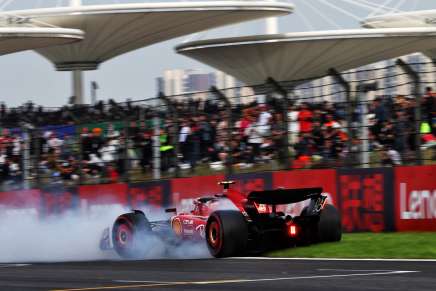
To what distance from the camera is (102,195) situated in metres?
20.6

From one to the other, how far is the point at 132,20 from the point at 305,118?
27490 millimetres

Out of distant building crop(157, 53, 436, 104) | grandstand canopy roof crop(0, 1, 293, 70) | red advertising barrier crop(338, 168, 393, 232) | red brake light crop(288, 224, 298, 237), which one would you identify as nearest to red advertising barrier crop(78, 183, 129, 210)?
distant building crop(157, 53, 436, 104)

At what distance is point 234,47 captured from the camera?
45.5m

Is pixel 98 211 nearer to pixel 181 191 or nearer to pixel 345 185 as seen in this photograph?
pixel 181 191

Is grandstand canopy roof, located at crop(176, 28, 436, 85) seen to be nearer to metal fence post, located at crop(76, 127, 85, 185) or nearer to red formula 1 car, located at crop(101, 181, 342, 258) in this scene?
metal fence post, located at crop(76, 127, 85, 185)

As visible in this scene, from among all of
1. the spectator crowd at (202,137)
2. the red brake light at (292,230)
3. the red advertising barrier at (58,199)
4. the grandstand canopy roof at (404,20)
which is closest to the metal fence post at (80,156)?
the spectator crowd at (202,137)

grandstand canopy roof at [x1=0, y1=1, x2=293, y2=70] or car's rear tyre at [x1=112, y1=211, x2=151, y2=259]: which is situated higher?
grandstand canopy roof at [x1=0, y1=1, x2=293, y2=70]

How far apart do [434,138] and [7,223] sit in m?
8.85

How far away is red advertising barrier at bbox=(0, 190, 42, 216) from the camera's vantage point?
72.4ft

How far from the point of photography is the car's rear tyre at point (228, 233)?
13.4 m

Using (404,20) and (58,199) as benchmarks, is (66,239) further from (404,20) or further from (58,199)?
(404,20)

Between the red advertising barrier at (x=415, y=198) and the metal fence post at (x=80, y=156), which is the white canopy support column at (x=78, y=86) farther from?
the red advertising barrier at (x=415, y=198)

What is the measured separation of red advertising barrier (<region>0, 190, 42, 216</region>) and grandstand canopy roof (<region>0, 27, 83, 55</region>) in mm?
17849

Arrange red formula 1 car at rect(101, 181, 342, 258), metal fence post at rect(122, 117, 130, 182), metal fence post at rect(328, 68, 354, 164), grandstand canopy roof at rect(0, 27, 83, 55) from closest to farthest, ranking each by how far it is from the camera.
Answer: red formula 1 car at rect(101, 181, 342, 258) < metal fence post at rect(328, 68, 354, 164) < metal fence post at rect(122, 117, 130, 182) < grandstand canopy roof at rect(0, 27, 83, 55)
